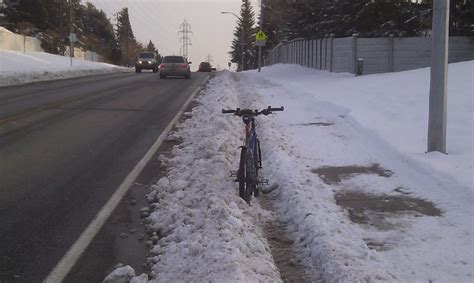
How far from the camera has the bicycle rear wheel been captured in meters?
6.30

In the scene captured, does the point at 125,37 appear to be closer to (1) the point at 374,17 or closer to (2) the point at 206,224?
(1) the point at 374,17

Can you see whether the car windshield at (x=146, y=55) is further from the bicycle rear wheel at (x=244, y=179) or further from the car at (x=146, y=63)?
the bicycle rear wheel at (x=244, y=179)

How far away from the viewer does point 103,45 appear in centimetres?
10469

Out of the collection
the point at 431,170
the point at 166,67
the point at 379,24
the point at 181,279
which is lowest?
the point at 181,279

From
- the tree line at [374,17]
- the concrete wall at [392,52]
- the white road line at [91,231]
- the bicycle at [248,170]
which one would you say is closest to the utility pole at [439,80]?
the bicycle at [248,170]

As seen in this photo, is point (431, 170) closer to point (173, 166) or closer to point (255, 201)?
point (255, 201)

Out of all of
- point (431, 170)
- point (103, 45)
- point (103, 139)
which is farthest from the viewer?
point (103, 45)

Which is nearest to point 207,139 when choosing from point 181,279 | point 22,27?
point 181,279

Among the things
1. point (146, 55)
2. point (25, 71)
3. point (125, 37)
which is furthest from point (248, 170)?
point (125, 37)

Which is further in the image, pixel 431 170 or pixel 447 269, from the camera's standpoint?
pixel 431 170

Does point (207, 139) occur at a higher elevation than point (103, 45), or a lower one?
lower

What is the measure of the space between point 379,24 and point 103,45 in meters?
83.1

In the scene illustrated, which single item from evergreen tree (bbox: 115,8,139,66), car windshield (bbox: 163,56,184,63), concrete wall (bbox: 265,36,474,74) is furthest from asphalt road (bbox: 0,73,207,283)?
evergreen tree (bbox: 115,8,139,66)

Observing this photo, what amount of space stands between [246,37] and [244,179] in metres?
107
